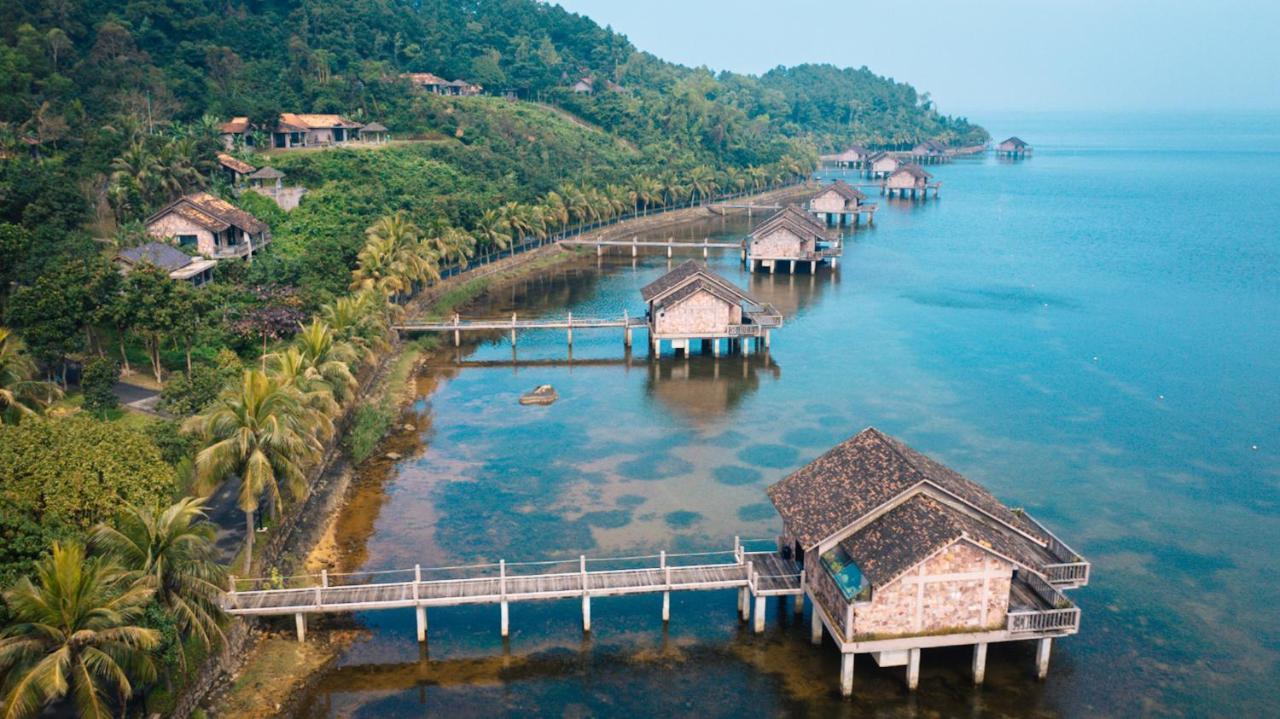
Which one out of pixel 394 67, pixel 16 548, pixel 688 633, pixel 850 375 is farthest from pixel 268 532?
pixel 394 67

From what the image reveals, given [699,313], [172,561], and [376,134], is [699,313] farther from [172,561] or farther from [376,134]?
[376,134]

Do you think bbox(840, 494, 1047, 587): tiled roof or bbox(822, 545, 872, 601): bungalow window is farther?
bbox(822, 545, 872, 601): bungalow window

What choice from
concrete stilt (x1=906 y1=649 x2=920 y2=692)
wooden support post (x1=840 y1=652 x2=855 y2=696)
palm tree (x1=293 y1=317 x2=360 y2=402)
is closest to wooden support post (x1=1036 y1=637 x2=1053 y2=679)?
concrete stilt (x1=906 y1=649 x2=920 y2=692)

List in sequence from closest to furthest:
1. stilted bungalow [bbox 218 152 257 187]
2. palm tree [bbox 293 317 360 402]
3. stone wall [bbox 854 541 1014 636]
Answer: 1. stone wall [bbox 854 541 1014 636]
2. palm tree [bbox 293 317 360 402]
3. stilted bungalow [bbox 218 152 257 187]

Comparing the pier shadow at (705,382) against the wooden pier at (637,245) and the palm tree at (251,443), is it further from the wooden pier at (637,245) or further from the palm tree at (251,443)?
the wooden pier at (637,245)

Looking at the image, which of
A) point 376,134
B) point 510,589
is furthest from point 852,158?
point 510,589

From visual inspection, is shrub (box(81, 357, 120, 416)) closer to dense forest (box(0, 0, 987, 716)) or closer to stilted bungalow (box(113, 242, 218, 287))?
dense forest (box(0, 0, 987, 716))
